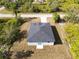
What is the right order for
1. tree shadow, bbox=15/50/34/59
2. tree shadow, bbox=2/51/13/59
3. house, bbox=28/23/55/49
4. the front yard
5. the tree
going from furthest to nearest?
the tree < house, bbox=28/23/55/49 < the front yard < tree shadow, bbox=15/50/34/59 < tree shadow, bbox=2/51/13/59

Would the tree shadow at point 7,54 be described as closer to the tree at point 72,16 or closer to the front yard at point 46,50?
the front yard at point 46,50

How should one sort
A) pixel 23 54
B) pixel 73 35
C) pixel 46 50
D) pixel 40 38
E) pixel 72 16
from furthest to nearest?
pixel 72 16 → pixel 73 35 → pixel 40 38 → pixel 46 50 → pixel 23 54

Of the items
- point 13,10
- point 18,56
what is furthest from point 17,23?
point 18,56

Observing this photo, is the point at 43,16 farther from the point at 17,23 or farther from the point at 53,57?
the point at 53,57

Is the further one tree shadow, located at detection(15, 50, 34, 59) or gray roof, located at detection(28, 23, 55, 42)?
gray roof, located at detection(28, 23, 55, 42)

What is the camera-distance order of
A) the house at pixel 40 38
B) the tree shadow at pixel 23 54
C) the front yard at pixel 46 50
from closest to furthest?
the tree shadow at pixel 23 54
the front yard at pixel 46 50
the house at pixel 40 38

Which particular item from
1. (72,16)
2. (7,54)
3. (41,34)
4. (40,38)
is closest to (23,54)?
(7,54)

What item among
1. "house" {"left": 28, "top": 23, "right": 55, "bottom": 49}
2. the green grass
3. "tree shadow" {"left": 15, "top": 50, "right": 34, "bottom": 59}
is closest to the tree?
the green grass

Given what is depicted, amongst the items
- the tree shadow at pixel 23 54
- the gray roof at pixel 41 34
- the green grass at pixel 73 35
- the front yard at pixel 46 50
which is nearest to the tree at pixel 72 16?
the green grass at pixel 73 35

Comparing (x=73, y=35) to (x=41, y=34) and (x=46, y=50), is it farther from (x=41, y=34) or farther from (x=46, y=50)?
(x=46, y=50)

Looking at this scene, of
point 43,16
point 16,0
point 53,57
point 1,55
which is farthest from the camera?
point 16,0

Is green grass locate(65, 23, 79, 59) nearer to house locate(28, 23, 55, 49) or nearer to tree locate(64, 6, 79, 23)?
tree locate(64, 6, 79, 23)
